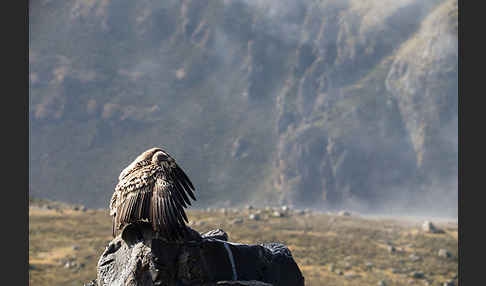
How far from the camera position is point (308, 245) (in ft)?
219

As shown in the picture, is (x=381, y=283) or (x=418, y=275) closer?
(x=381, y=283)

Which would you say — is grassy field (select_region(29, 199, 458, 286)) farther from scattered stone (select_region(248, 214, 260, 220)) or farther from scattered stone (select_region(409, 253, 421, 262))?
scattered stone (select_region(248, 214, 260, 220))

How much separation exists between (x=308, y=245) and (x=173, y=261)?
5227 cm

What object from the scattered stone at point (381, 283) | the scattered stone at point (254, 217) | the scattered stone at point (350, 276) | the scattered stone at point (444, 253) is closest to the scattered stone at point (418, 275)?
the scattered stone at point (381, 283)

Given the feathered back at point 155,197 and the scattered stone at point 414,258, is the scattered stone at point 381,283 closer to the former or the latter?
the scattered stone at point 414,258

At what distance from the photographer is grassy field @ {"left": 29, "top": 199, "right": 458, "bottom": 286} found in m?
58.6

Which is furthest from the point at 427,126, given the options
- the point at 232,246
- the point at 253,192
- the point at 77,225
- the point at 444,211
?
the point at 232,246

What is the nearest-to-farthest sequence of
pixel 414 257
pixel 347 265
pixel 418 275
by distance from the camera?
1. pixel 418 275
2. pixel 347 265
3. pixel 414 257

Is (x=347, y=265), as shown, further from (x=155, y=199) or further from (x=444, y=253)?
(x=155, y=199)

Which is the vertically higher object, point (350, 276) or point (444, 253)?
point (444, 253)

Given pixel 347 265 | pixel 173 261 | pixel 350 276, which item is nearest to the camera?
pixel 173 261

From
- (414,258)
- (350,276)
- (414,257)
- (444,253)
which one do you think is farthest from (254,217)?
(350,276)

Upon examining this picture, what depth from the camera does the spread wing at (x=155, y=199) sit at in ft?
48.1

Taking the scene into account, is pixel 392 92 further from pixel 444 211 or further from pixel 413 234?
pixel 413 234
